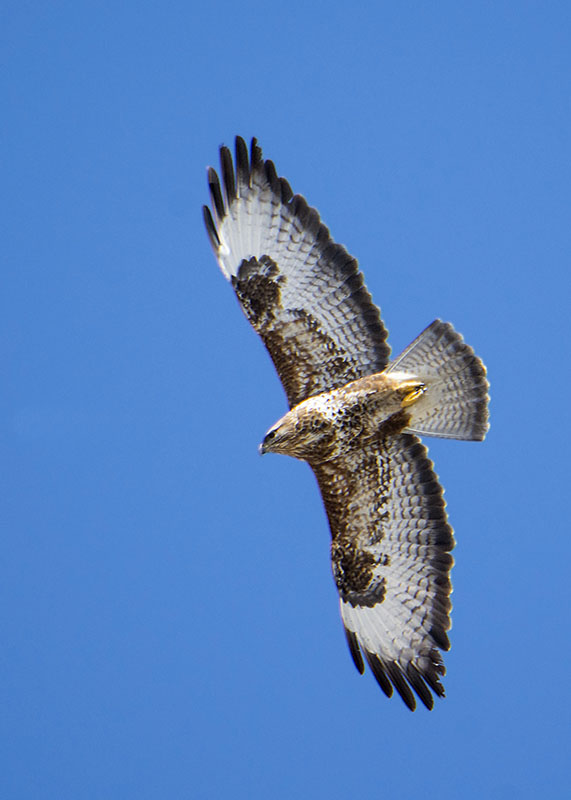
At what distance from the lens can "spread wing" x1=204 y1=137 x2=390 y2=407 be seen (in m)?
5.99

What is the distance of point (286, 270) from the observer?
237 inches

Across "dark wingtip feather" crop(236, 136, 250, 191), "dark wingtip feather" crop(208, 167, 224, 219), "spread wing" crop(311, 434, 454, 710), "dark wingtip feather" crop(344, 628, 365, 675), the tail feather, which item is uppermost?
"dark wingtip feather" crop(236, 136, 250, 191)

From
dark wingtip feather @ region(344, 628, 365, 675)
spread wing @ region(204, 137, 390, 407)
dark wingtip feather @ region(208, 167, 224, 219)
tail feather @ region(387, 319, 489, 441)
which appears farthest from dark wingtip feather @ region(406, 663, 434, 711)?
dark wingtip feather @ region(208, 167, 224, 219)

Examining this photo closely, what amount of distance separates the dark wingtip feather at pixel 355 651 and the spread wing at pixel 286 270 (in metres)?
1.24

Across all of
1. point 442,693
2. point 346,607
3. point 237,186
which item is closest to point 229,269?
point 237,186

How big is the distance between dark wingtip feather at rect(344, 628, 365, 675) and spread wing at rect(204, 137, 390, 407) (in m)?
1.24

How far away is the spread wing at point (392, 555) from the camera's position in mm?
6059

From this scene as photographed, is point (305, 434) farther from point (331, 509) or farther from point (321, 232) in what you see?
point (321, 232)

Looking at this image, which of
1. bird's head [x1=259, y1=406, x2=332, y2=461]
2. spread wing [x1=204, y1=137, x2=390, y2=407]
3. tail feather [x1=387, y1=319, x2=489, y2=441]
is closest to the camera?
bird's head [x1=259, y1=406, x2=332, y2=461]

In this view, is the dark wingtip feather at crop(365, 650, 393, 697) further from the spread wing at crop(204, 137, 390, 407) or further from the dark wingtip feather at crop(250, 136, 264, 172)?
the dark wingtip feather at crop(250, 136, 264, 172)

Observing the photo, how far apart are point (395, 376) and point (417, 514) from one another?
694 mm

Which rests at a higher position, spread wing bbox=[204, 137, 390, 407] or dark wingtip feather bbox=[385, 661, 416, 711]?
spread wing bbox=[204, 137, 390, 407]

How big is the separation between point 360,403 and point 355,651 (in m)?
1.19

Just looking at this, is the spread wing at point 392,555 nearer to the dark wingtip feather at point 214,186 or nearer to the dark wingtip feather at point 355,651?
the dark wingtip feather at point 355,651
